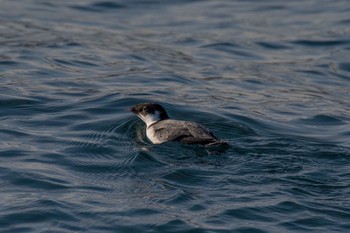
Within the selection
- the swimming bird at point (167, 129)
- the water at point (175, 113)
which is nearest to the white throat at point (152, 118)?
the swimming bird at point (167, 129)

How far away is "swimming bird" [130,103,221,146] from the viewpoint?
12.3 m

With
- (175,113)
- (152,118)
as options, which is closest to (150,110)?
(152,118)

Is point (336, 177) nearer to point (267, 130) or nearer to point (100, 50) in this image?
point (267, 130)

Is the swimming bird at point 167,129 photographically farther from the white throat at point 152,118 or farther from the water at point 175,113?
the water at point 175,113

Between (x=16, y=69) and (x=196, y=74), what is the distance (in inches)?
137

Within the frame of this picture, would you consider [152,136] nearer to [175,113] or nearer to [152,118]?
[152,118]

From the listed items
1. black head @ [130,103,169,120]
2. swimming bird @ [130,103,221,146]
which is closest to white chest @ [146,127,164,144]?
swimming bird @ [130,103,221,146]

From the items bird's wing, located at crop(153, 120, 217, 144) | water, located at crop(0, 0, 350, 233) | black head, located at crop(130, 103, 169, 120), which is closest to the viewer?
water, located at crop(0, 0, 350, 233)

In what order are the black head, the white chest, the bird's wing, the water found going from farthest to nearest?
the black head
the white chest
the bird's wing
the water

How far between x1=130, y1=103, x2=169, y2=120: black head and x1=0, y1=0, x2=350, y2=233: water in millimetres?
324

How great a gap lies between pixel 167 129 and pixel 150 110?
2.56ft

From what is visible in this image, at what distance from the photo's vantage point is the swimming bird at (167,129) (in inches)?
484

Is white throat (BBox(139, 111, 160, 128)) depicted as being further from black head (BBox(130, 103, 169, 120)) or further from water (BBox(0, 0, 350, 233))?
water (BBox(0, 0, 350, 233))

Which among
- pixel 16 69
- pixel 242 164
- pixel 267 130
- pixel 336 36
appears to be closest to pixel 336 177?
pixel 242 164
